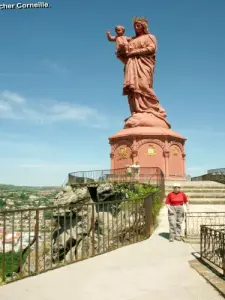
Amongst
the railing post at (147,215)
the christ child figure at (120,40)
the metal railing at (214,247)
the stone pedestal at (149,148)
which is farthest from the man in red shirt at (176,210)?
the christ child figure at (120,40)

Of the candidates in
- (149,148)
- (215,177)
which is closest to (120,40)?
(149,148)

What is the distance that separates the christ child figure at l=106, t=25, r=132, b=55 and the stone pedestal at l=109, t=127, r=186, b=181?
7.38m

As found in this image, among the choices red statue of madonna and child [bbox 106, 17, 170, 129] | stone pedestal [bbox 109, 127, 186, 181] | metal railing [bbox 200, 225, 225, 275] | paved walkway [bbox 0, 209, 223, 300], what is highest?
red statue of madonna and child [bbox 106, 17, 170, 129]

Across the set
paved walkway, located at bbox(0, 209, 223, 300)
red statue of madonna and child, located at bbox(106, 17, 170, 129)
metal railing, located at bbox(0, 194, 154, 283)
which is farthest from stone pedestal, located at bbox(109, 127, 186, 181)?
paved walkway, located at bbox(0, 209, 223, 300)

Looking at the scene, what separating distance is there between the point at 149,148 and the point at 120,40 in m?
10.4

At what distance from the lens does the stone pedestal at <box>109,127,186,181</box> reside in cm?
2667

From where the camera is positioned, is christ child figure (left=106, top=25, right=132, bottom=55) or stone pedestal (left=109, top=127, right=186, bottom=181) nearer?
stone pedestal (left=109, top=127, right=186, bottom=181)

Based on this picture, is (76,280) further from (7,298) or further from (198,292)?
(198,292)

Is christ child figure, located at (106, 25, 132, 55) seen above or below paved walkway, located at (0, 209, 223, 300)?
above

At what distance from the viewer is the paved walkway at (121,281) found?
17.2 ft

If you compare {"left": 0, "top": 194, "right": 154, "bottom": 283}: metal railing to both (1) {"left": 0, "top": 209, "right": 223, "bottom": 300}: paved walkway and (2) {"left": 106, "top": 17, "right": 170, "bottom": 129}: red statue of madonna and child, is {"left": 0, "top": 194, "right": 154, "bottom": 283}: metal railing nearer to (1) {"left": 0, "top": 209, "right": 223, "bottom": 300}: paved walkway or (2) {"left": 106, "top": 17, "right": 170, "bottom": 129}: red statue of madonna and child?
(1) {"left": 0, "top": 209, "right": 223, "bottom": 300}: paved walkway

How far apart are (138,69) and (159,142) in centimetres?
702

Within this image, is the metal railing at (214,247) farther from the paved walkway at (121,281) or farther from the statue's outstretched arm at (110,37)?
the statue's outstretched arm at (110,37)

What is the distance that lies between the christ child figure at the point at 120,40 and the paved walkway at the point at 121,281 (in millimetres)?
24319
